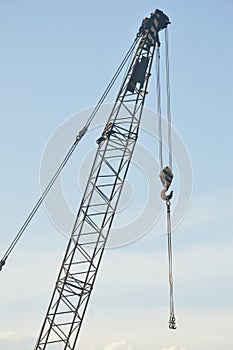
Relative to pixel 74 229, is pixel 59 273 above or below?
below

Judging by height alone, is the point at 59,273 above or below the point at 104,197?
below

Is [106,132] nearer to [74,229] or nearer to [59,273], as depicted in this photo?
[74,229]

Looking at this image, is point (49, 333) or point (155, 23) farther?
point (155, 23)

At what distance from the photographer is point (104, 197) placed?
38062 mm

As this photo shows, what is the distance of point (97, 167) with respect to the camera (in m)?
38.2

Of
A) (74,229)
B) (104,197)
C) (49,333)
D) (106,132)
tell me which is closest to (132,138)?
(106,132)

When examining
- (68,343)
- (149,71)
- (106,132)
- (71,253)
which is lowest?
(68,343)

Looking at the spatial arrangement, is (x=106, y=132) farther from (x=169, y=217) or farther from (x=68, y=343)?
(x=68, y=343)

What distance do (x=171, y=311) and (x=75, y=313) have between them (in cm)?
662

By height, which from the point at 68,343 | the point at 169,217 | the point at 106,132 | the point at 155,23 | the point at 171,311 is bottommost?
the point at 68,343

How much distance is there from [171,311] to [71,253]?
26.0 feet

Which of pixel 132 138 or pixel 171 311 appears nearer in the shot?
pixel 171 311

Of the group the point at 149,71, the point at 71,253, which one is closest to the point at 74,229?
the point at 71,253

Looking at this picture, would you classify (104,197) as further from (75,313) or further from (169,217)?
(75,313)
